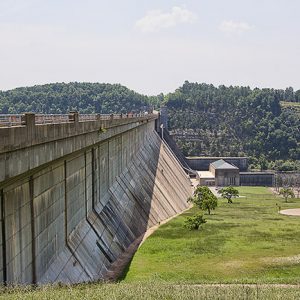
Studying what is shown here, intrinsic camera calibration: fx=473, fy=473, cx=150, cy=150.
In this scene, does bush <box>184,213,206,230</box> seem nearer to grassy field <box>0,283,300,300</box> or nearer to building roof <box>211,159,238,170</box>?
grassy field <box>0,283,300,300</box>

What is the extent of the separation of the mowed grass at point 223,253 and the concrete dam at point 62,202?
280 cm

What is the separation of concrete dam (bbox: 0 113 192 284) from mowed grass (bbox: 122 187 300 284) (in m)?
2.80

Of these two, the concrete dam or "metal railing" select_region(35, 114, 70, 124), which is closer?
the concrete dam

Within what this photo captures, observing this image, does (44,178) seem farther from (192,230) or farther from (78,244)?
(192,230)

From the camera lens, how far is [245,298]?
20438 millimetres

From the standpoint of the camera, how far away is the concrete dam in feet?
62.2

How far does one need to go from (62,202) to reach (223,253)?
865 inches

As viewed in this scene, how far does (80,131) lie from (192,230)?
30.2 meters

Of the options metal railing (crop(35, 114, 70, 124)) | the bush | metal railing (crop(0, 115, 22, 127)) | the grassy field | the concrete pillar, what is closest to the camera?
the grassy field

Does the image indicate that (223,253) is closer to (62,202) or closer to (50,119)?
(62,202)

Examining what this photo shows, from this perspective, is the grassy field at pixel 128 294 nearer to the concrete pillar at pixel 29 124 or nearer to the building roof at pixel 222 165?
the concrete pillar at pixel 29 124

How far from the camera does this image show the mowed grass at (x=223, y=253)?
3681cm

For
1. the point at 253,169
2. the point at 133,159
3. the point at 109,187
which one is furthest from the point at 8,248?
the point at 253,169

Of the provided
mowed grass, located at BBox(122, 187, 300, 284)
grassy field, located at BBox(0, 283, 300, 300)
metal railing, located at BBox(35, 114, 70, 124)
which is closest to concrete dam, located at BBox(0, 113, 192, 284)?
metal railing, located at BBox(35, 114, 70, 124)
